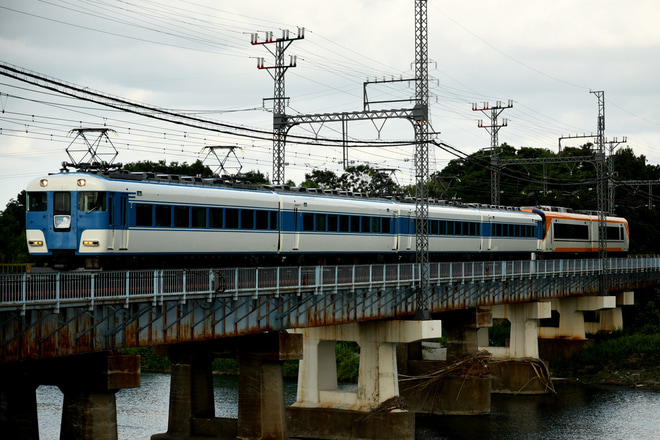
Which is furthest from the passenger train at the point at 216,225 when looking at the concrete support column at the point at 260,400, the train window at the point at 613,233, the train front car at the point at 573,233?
the train window at the point at 613,233

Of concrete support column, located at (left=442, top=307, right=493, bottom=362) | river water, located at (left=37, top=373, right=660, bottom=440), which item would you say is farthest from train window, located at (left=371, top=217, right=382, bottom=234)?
river water, located at (left=37, top=373, right=660, bottom=440)


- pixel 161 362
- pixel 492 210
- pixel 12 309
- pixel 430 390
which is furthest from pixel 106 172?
pixel 161 362

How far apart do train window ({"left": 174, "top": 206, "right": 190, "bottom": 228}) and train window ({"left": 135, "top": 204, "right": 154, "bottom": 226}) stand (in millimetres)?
1451

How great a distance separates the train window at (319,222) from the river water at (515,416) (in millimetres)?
11009

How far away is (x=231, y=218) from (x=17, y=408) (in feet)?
43.2

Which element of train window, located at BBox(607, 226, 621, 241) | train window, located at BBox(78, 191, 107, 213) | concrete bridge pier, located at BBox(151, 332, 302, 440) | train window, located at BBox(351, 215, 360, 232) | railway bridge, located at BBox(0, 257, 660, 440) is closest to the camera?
railway bridge, located at BBox(0, 257, 660, 440)

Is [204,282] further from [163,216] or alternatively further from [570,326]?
[570,326]

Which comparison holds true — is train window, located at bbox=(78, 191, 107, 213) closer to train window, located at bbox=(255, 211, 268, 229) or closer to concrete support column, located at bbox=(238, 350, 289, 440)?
concrete support column, located at bbox=(238, 350, 289, 440)

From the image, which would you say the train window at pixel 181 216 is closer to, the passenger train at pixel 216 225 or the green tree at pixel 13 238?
the passenger train at pixel 216 225

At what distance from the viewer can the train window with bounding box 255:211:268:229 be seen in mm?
40656

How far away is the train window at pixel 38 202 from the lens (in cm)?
3299

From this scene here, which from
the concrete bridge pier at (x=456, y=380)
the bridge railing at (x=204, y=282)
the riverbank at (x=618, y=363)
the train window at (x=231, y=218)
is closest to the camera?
the bridge railing at (x=204, y=282)

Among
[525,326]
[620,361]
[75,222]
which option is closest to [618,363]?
[620,361]

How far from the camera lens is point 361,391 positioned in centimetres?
4538
